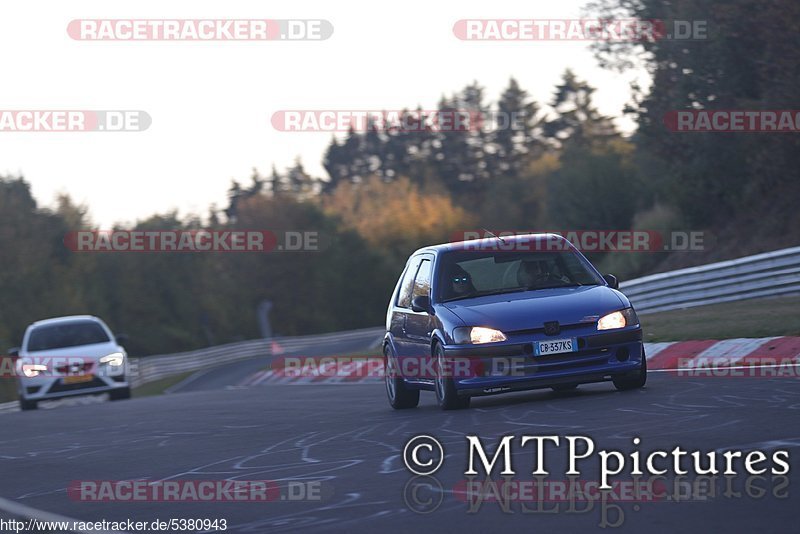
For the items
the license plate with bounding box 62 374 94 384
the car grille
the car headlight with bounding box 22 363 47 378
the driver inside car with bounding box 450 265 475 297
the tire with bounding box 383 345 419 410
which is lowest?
the car grille

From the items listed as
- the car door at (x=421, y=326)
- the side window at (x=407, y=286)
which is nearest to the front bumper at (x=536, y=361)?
the car door at (x=421, y=326)

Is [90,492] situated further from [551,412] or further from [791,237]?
[791,237]

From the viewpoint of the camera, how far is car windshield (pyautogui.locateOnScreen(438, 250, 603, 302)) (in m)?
12.7

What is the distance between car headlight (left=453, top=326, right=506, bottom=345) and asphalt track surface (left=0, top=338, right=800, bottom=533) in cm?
63

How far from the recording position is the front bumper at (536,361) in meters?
11.6

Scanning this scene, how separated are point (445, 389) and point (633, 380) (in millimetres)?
1675

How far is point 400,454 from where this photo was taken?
930 centimetres

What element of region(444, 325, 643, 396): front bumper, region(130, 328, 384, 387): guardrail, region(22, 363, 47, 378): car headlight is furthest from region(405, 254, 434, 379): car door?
region(130, 328, 384, 387): guardrail

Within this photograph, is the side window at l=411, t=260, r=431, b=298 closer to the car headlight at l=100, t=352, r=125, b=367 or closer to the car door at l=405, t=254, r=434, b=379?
the car door at l=405, t=254, r=434, b=379

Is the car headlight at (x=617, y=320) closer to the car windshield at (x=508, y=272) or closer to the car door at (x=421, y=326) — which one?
the car windshield at (x=508, y=272)

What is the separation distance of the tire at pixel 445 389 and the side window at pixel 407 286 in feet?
4.51

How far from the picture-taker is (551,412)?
36.1ft

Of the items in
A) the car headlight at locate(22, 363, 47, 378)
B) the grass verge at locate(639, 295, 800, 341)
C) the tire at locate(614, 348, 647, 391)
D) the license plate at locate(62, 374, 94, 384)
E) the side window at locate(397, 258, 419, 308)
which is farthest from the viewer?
the car headlight at locate(22, 363, 47, 378)

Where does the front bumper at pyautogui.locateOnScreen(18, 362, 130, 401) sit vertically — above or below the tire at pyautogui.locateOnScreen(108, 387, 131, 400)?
above
